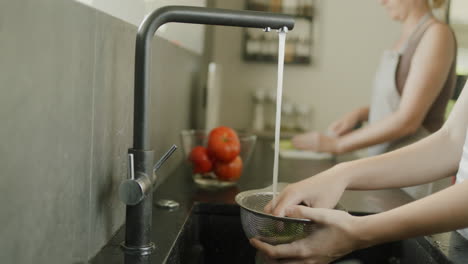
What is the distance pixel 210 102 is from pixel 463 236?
4.95ft

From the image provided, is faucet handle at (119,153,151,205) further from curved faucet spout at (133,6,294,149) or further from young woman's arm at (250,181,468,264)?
young woman's arm at (250,181,468,264)

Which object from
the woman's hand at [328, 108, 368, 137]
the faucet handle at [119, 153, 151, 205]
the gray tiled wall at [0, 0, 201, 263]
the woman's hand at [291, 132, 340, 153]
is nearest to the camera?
the gray tiled wall at [0, 0, 201, 263]

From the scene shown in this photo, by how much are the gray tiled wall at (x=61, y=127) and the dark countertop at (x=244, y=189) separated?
9 centimetres

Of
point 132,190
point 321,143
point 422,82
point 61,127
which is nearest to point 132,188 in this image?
point 132,190

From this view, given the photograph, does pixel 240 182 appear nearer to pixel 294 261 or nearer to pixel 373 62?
pixel 294 261

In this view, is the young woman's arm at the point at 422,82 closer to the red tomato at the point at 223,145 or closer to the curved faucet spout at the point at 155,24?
the red tomato at the point at 223,145

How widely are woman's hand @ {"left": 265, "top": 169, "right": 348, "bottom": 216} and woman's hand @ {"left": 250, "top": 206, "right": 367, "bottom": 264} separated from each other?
65mm

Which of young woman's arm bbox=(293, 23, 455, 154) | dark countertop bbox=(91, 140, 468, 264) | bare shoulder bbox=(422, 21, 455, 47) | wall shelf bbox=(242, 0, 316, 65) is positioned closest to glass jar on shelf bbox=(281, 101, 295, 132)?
wall shelf bbox=(242, 0, 316, 65)

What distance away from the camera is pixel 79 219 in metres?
0.74

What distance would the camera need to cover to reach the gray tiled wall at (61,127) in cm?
52

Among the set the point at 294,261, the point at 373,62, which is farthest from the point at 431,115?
the point at 373,62

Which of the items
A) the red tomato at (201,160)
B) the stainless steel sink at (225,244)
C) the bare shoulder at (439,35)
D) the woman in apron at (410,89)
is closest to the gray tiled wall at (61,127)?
the stainless steel sink at (225,244)

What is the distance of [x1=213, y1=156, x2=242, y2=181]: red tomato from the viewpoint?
131 centimetres

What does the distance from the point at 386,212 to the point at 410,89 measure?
1.10 metres
